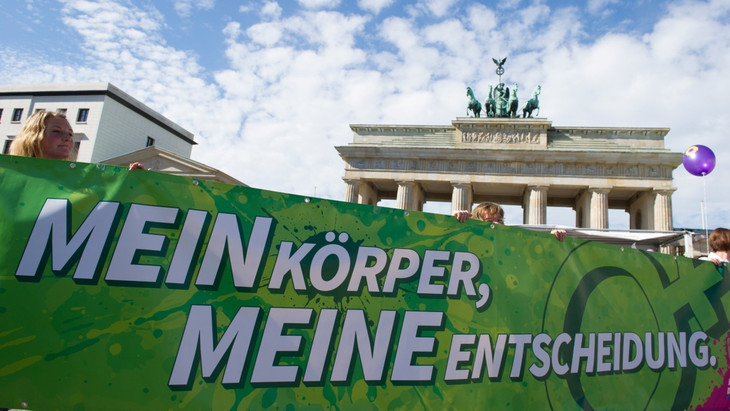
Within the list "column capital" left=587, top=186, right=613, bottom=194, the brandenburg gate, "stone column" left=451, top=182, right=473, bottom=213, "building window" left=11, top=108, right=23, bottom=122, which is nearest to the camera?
the brandenburg gate

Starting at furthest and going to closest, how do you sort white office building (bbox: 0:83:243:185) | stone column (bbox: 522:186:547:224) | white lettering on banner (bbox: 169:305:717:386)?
white office building (bbox: 0:83:243:185) < stone column (bbox: 522:186:547:224) < white lettering on banner (bbox: 169:305:717:386)

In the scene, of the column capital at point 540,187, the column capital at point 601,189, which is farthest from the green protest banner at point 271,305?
the column capital at point 601,189

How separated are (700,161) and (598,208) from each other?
18.8m

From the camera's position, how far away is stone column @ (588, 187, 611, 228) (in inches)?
1097

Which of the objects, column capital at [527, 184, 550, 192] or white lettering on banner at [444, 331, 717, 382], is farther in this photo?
column capital at [527, 184, 550, 192]

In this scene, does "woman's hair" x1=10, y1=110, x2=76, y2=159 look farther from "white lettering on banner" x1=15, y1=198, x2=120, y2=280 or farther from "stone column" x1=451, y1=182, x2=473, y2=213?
"stone column" x1=451, y1=182, x2=473, y2=213

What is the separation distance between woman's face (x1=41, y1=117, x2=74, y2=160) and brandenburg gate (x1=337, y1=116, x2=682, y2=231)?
85.7ft

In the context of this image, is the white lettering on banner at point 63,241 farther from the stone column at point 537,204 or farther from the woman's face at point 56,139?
the stone column at point 537,204

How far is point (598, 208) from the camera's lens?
92.3 ft

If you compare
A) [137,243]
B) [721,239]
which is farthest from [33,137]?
[721,239]

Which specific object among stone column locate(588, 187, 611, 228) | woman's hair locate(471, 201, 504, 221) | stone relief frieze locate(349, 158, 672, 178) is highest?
stone relief frieze locate(349, 158, 672, 178)

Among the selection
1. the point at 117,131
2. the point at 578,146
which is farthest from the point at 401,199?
the point at 117,131

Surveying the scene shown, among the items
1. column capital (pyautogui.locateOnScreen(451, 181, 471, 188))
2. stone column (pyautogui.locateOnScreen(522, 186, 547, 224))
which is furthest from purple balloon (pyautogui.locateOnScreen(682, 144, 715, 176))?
column capital (pyautogui.locateOnScreen(451, 181, 471, 188))

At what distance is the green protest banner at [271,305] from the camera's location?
6.53 feet
